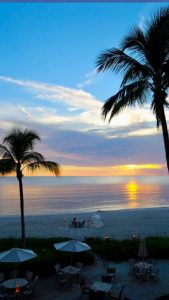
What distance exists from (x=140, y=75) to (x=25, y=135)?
9.16 m

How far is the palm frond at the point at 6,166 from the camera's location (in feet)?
56.8

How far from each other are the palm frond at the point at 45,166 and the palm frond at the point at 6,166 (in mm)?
1004

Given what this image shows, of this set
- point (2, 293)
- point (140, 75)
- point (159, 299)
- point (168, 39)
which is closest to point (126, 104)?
point (140, 75)

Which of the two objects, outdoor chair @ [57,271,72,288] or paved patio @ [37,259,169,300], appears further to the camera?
outdoor chair @ [57,271,72,288]

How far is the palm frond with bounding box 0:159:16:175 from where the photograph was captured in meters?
17.3

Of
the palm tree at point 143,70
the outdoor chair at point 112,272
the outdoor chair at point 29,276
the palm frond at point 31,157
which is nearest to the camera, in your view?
the palm tree at point 143,70

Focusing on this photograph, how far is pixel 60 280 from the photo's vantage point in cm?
1316

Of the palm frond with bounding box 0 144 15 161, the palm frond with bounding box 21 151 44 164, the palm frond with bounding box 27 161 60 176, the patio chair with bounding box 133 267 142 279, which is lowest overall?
the patio chair with bounding box 133 267 142 279

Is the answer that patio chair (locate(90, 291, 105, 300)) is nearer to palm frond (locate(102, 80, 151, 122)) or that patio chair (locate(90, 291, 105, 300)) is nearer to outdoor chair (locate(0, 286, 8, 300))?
outdoor chair (locate(0, 286, 8, 300))

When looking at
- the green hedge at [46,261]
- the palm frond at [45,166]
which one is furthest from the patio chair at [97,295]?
the palm frond at [45,166]

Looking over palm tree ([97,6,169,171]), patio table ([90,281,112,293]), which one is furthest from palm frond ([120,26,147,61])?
patio table ([90,281,112,293])

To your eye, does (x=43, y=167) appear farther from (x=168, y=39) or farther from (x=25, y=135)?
(x=168, y=39)

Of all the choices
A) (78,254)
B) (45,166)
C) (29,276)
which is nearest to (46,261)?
(29,276)

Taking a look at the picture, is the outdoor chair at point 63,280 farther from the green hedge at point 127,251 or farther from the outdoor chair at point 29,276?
the green hedge at point 127,251
